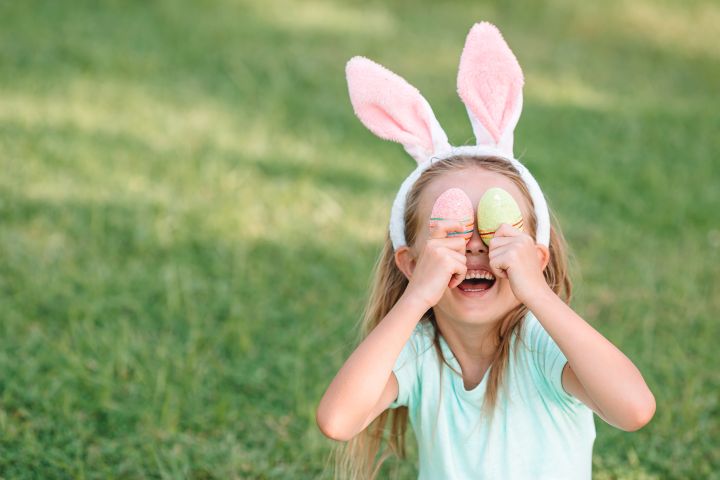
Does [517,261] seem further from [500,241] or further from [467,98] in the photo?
[467,98]

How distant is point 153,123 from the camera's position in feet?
17.5

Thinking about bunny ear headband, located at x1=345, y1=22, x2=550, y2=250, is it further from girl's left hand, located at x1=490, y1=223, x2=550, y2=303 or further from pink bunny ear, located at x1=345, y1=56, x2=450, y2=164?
girl's left hand, located at x1=490, y1=223, x2=550, y2=303

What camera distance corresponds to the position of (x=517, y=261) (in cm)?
183

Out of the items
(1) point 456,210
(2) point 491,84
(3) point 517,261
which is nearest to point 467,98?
(2) point 491,84

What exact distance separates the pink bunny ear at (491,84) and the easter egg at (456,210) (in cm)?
29

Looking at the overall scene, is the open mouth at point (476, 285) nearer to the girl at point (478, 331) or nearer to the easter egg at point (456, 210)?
the girl at point (478, 331)

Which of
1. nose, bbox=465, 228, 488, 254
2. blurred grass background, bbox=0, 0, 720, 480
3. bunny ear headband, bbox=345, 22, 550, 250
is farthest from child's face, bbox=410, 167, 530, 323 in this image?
blurred grass background, bbox=0, 0, 720, 480

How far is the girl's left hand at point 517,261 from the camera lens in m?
1.83

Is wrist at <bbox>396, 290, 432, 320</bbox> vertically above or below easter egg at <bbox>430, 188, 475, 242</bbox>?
below

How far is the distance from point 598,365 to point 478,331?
13.9 inches

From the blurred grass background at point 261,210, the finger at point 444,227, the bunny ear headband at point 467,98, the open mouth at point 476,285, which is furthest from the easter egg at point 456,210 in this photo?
the blurred grass background at point 261,210

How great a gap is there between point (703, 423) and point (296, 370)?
4.41ft

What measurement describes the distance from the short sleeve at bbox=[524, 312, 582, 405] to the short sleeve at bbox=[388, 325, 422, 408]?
0.25 metres

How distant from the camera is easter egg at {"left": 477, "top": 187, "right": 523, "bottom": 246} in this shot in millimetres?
1884
